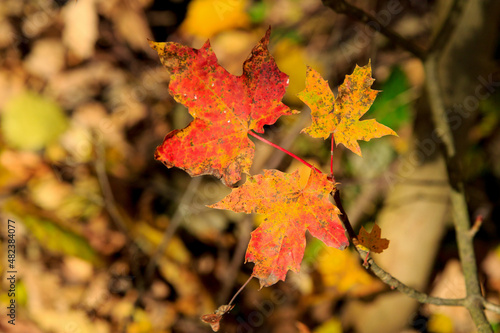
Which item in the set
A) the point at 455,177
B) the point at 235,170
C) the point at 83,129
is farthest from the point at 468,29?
the point at 83,129

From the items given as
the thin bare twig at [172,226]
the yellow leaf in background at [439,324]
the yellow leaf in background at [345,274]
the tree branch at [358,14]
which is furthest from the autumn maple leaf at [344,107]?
the yellow leaf in background at [439,324]

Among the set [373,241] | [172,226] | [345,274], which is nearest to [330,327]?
[345,274]

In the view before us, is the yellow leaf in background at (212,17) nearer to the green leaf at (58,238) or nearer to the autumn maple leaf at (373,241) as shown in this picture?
the green leaf at (58,238)

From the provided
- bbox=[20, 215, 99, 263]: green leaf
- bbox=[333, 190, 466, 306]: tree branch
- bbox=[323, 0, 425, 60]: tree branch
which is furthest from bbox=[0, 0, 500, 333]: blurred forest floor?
bbox=[333, 190, 466, 306]: tree branch

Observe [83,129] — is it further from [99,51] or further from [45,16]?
[45,16]

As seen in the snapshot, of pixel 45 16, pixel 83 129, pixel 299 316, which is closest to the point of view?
pixel 299 316

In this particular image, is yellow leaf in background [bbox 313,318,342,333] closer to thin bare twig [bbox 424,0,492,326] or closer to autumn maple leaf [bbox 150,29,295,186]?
thin bare twig [bbox 424,0,492,326]
